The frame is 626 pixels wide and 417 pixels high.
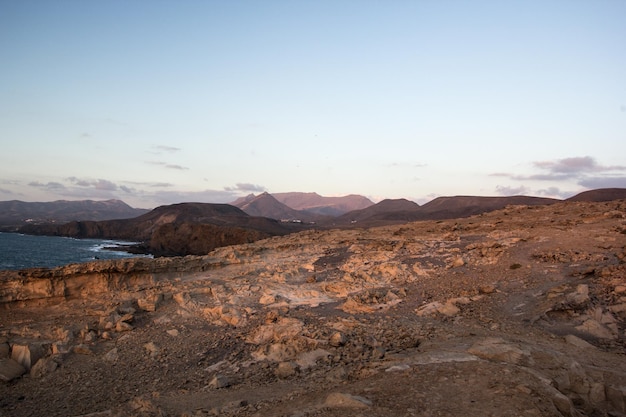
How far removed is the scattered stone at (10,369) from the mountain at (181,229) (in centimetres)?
4178

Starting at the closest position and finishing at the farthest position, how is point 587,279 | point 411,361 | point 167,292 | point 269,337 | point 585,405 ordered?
point 585,405, point 411,361, point 269,337, point 587,279, point 167,292

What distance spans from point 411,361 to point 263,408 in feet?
8.23

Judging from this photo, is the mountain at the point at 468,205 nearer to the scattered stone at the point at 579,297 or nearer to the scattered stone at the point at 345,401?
the scattered stone at the point at 579,297

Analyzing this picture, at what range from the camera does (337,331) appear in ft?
30.9

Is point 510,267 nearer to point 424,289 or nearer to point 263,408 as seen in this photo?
point 424,289

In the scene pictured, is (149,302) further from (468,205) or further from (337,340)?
(468,205)

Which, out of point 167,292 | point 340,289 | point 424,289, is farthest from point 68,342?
point 424,289

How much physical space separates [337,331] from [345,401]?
13.4 ft

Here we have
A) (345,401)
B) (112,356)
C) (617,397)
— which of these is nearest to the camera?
(345,401)

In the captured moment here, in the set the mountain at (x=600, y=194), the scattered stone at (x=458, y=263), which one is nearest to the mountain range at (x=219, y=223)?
the mountain at (x=600, y=194)

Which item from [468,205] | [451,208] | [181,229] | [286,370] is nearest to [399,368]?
[286,370]

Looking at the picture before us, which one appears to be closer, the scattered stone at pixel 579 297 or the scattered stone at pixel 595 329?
the scattered stone at pixel 595 329

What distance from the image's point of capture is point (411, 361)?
684 centimetres

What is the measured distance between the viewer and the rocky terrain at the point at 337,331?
591 cm
